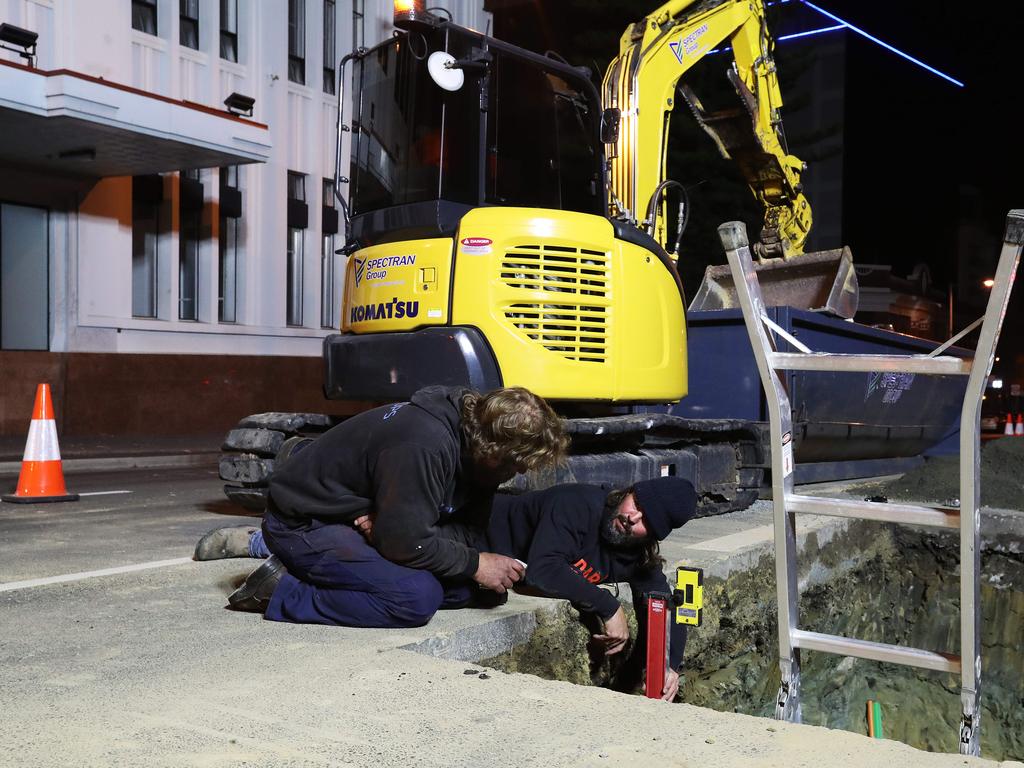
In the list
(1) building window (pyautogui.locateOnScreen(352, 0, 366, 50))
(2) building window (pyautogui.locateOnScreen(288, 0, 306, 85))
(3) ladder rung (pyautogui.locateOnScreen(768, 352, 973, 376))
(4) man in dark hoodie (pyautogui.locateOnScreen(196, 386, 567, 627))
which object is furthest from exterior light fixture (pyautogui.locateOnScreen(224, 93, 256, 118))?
(3) ladder rung (pyautogui.locateOnScreen(768, 352, 973, 376))

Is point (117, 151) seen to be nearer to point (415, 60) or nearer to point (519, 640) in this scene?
point (415, 60)

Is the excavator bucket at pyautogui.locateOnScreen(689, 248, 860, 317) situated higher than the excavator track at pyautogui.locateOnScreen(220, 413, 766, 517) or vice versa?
the excavator bucket at pyautogui.locateOnScreen(689, 248, 860, 317)

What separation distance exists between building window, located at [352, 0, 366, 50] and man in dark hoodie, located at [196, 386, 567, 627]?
1741 cm

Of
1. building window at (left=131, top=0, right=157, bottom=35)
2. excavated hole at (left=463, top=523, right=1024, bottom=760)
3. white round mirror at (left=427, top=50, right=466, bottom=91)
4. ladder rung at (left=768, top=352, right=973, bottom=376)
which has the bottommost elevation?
excavated hole at (left=463, top=523, right=1024, bottom=760)

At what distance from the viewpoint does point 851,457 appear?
10789 mm

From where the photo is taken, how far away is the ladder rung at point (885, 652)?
131 inches

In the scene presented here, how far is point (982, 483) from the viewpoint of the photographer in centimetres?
895

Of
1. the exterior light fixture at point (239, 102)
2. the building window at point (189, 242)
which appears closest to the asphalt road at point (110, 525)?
the building window at point (189, 242)

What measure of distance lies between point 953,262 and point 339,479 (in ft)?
199

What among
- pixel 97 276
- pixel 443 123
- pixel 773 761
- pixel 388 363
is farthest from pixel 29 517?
pixel 97 276

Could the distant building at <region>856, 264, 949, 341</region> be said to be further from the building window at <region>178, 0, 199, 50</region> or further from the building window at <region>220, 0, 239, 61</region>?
the building window at <region>178, 0, 199, 50</region>

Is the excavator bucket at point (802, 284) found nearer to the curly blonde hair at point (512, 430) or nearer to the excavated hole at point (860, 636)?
Result: the excavated hole at point (860, 636)

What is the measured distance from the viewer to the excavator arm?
8.21 m

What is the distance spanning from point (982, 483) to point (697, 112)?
417 centimetres
